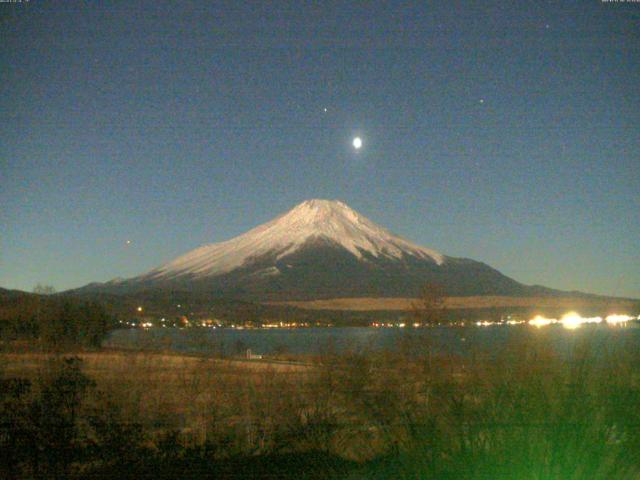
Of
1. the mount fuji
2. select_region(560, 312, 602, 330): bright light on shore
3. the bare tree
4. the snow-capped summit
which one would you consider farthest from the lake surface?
the snow-capped summit

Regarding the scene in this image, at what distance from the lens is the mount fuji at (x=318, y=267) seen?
274 ft

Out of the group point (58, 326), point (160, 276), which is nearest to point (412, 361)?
point (58, 326)

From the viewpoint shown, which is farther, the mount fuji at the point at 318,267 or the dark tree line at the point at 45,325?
the mount fuji at the point at 318,267

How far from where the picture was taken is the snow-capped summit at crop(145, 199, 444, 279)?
116 meters

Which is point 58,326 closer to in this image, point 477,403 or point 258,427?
point 258,427

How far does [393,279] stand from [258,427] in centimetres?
7879

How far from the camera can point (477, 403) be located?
5.62m

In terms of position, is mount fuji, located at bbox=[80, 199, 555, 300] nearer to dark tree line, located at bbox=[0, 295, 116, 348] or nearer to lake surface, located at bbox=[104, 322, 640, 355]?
dark tree line, located at bbox=[0, 295, 116, 348]

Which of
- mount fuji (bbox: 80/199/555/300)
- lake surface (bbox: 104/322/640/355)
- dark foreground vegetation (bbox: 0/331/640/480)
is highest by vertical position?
mount fuji (bbox: 80/199/555/300)

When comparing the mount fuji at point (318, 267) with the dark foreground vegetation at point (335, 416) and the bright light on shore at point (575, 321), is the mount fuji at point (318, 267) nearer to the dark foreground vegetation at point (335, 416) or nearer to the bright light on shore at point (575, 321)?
the bright light on shore at point (575, 321)

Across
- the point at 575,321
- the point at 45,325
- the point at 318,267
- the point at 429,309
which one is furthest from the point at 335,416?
the point at 318,267

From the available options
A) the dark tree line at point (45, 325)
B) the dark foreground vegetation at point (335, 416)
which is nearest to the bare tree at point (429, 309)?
the dark foreground vegetation at point (335, 416)

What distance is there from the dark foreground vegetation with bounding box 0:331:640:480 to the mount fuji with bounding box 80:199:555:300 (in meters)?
51.0

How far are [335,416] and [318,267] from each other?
314 feet
